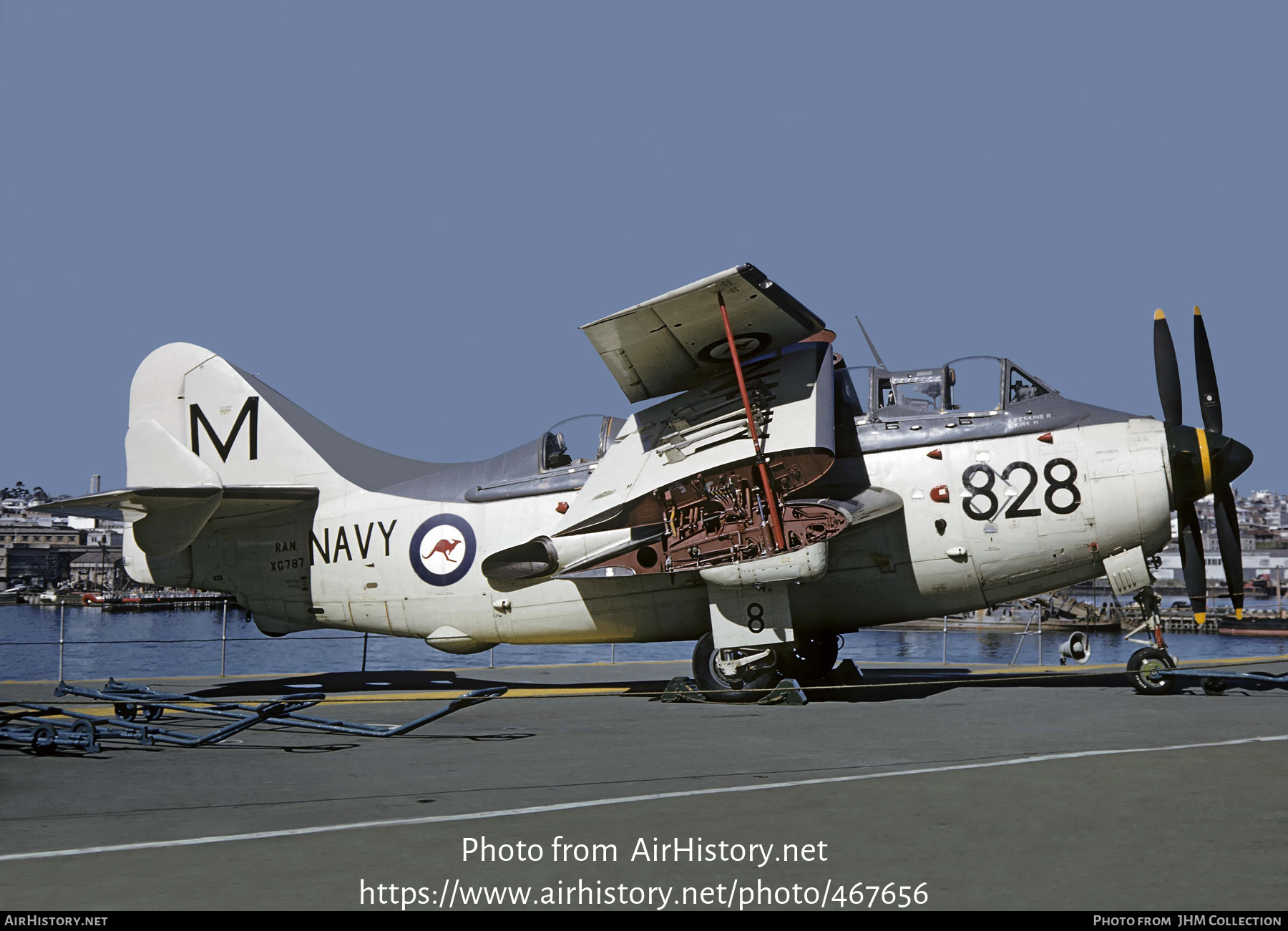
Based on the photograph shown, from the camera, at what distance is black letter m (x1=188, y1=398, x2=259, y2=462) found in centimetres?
2019

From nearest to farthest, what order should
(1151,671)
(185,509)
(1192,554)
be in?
(1151,671), (1192,554), (185,509)

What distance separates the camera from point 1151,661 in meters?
14.8

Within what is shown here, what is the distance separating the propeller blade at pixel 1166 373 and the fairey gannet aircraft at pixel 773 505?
0.03 metres

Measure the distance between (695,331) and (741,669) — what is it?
505 cm

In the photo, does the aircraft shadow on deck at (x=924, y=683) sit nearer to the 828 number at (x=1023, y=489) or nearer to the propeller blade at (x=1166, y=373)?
the 828 number at (x=1023, y=489)

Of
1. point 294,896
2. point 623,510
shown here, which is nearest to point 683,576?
point 623,510

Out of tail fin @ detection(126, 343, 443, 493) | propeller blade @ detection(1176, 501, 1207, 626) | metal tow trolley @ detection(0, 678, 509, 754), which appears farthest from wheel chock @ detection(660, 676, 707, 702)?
propeller blade @ detection(1176, 501, 1207, 626)

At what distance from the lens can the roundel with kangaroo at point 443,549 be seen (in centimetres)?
1780

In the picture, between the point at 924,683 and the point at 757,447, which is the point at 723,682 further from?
the point at 924,683

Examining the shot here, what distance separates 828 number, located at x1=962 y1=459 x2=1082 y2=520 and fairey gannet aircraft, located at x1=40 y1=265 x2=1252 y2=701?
31 mm

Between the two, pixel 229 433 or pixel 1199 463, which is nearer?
pixel 1199 463

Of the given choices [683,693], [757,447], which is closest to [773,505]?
[757,447]

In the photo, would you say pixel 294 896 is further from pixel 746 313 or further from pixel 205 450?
pixel 205 450

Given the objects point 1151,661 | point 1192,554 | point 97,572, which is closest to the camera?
point 1151,661
